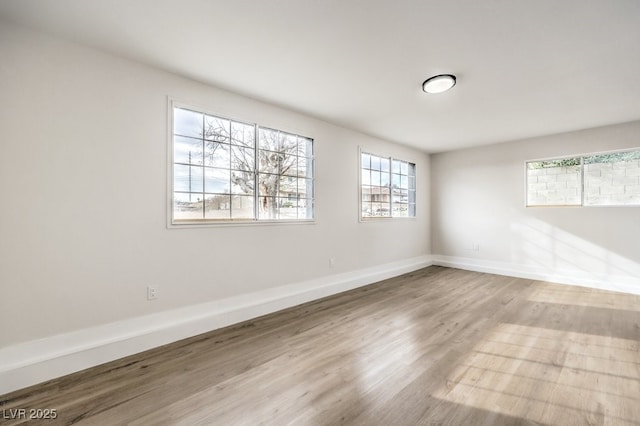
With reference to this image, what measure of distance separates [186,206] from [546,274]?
19.2 ft

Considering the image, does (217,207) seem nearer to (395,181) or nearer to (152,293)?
(152,293)

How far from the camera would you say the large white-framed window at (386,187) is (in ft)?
16.6

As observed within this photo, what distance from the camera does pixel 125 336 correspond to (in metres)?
2.46

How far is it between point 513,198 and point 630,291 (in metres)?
2.09

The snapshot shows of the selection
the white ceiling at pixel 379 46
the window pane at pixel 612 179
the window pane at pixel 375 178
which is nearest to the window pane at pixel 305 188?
the white ceiling at pixel 379 46

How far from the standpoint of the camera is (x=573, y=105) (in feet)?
12.1

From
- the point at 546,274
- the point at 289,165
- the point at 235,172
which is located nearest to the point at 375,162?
the point at 289,165

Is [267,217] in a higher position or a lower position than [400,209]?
lower

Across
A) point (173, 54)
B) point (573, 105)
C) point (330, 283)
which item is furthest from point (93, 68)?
point (573, 105)

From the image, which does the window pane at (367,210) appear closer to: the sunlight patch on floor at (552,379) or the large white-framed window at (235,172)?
the large white-framed window at (235,172)

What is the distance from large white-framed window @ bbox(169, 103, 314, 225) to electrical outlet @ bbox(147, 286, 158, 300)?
2.04 ft

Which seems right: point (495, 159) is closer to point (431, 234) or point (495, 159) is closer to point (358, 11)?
point (431, 234)

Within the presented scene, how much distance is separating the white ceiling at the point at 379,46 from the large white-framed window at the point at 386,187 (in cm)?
150

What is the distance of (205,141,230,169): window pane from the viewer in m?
3.10
